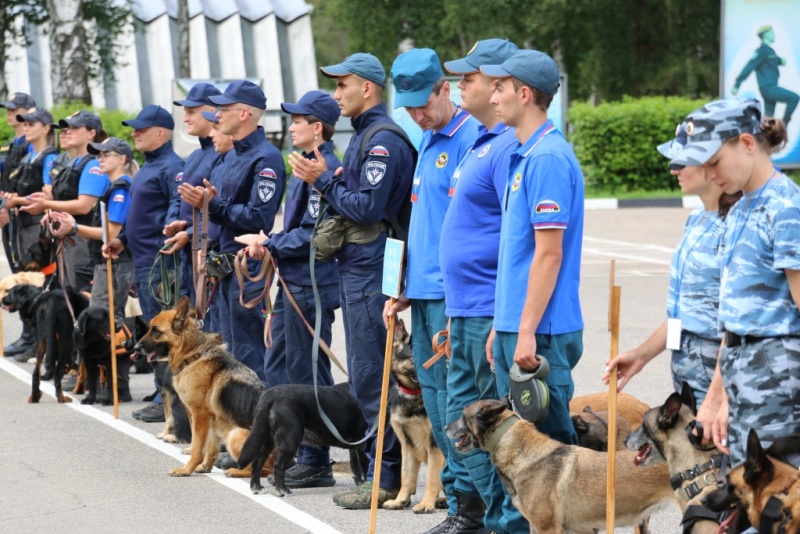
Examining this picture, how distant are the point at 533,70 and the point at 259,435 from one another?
2.91 metres

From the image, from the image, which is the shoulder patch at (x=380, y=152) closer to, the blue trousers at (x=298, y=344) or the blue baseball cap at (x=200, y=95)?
the blue trousers at (x=298, y=344)

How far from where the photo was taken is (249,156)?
8328 millimetres

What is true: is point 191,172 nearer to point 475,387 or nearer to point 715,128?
point 475,387

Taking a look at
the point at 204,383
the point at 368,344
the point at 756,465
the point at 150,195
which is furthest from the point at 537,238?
the point at 150,195

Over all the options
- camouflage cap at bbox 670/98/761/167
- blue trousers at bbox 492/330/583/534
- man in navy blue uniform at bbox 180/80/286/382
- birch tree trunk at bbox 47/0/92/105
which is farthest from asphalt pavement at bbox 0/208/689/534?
birch tree trunk at bbox 47/0/92/105

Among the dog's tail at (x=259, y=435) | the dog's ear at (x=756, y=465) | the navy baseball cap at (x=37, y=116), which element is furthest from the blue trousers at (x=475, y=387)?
the navy baseball cap at (x=37, y=116)

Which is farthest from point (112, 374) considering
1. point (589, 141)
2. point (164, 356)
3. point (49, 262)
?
point (589, 141)

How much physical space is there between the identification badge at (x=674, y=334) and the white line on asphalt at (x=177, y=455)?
225cm

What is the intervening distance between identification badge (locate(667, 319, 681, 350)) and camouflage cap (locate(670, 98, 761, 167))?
2.98 feet

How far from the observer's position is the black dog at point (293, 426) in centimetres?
709

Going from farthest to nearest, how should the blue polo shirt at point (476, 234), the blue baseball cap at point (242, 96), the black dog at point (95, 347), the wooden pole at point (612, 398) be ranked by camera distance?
the black dog at point (95, 347)
the blue baseball cap at point (242, 96)
the blue polo shirt at point (476, 234)
the wooden pole at point (612, 398)

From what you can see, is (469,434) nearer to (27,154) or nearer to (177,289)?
(177,289)

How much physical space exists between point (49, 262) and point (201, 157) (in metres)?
3.83

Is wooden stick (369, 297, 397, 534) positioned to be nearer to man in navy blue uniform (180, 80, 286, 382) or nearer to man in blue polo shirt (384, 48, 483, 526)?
man in blue polo shirt (384, 48, 483, 526)
